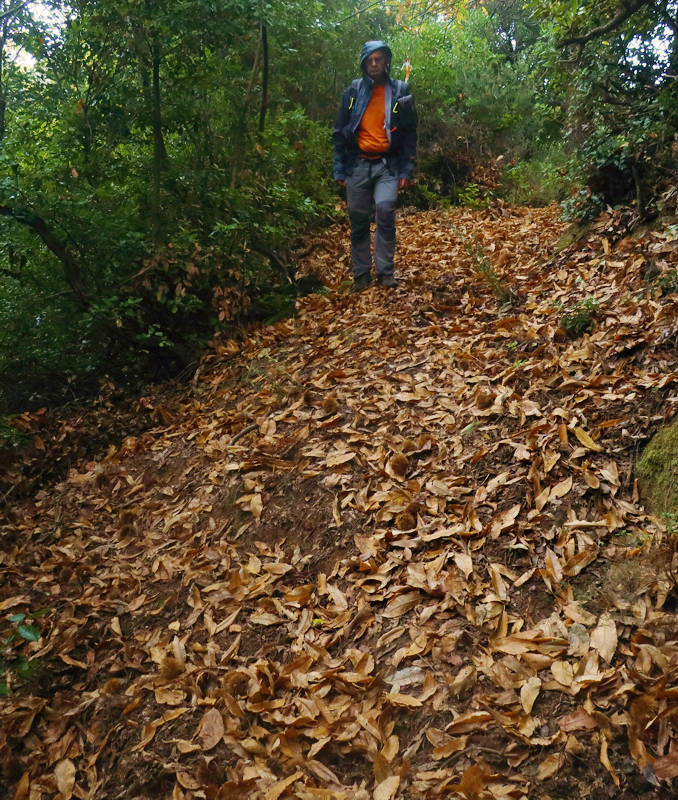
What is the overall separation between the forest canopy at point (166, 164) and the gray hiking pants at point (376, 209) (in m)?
0.82

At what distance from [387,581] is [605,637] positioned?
3.28 feet

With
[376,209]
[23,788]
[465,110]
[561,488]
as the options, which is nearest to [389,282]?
[376,209]

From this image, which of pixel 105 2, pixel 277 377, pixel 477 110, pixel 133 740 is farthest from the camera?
pixel 477 110

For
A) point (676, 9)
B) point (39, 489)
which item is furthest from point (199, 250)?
point (676, 9)

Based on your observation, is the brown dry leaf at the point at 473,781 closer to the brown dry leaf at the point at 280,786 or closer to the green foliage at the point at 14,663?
the brown dry leaf at the point at 280,786

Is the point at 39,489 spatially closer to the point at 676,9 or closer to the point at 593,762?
the point at 593,762

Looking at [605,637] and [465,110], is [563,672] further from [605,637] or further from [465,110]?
[465,110]

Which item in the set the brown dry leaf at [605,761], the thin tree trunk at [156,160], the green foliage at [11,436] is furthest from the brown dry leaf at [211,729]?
the thin tree trunk at [156,160]

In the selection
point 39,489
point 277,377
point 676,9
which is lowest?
point 39,489

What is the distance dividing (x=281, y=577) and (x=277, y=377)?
2.29 metres

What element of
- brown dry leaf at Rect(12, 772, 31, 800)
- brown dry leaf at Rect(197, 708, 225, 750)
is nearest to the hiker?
brown dry leaf at Rect(197, 708, 225, 750)

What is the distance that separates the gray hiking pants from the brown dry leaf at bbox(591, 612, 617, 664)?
14.4 ft

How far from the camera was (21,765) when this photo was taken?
2.63m

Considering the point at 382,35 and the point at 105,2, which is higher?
the point at 382,35
